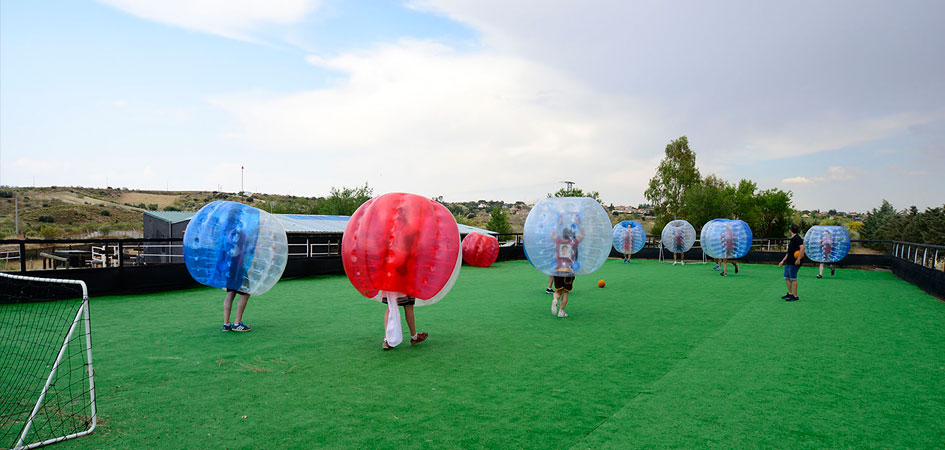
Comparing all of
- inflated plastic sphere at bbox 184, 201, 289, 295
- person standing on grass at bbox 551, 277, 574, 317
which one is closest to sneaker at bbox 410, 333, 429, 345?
inflated plastic sphere at bbox 184, 201, 289, 295

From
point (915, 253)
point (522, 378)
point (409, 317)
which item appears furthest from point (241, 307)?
point (915, 253)

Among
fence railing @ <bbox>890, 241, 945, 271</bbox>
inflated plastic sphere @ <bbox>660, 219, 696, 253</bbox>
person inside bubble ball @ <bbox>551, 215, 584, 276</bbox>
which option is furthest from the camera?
inflated plastic sphere @ <bbox>660, 219, 696, 253</bbox>

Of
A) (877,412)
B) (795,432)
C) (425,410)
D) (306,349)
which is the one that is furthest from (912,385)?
(306,349)

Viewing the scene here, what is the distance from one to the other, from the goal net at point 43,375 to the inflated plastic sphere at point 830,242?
65.9ft

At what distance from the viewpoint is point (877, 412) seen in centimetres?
429

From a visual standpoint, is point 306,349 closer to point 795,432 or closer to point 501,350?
point 501,350

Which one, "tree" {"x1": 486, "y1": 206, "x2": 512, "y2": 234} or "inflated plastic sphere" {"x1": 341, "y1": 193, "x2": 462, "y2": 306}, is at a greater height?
"inflated plastic sphere" {"x1": 341, "y1": 193, "x2": 462, "y2": 306}

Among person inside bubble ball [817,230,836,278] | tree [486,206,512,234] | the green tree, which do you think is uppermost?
the green tree

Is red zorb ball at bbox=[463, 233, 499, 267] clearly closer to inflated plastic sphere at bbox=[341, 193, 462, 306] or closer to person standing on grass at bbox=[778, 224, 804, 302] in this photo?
person standing on grass at bbox=[778, 224, 804, 302]

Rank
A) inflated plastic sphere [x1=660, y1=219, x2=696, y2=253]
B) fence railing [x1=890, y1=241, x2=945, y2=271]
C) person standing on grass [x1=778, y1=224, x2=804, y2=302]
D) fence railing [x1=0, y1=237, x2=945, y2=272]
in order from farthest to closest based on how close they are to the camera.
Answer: inflated plastic sphere [x1=660, y1=219, x2=696, y2=253]
fence railing [x1=890, y1=241, x2=945, y2=271]
fence railing [x1=0, y1=237, x2=945, y2=272]
person standing on grass [x1=778, y1=224, x2=804, y2=302]

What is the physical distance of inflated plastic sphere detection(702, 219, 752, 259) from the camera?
A: 17.4 metres

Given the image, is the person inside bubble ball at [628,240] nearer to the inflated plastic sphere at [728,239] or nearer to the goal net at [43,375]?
the inflated plastic sphere at [728,239]

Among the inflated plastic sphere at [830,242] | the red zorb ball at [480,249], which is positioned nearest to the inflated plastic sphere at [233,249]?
the red zorb ball at [480,249]

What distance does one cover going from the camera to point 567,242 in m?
8.51
